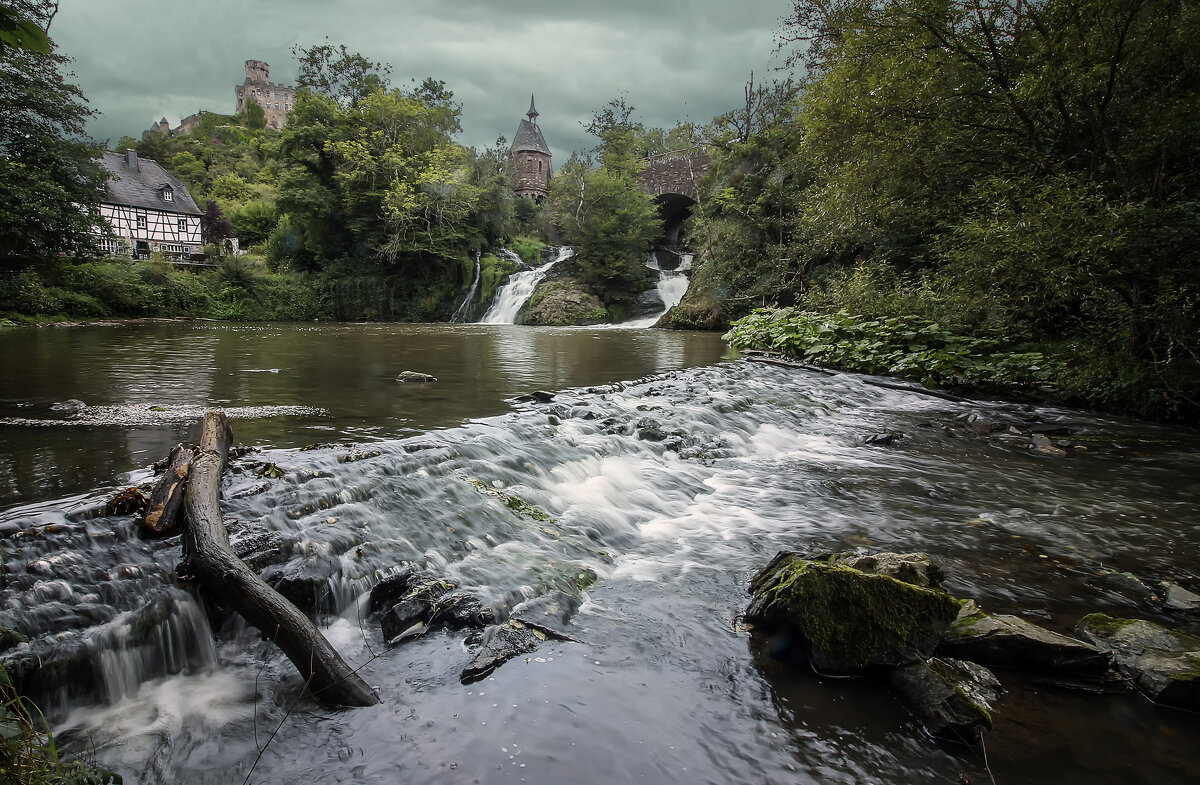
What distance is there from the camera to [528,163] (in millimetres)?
67250

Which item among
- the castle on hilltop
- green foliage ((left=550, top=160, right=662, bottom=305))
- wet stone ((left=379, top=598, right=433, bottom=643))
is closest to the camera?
wet stone ((left=379, top=598, right=433, bottom=643))

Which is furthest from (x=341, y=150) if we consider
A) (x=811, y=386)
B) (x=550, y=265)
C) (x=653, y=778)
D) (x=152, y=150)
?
(x=152, y=150)

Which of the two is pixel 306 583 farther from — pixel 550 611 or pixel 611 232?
pixel 611 232

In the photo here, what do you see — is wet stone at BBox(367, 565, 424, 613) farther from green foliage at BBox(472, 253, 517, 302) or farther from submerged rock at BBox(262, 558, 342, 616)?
green foliage at BBox(472, 253, 517, 302)

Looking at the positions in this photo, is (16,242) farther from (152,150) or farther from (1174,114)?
(152,150)

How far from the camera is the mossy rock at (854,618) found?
293cm

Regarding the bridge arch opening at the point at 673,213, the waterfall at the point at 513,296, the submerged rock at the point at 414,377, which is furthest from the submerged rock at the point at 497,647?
the bridge arch opening at the point at 673,213

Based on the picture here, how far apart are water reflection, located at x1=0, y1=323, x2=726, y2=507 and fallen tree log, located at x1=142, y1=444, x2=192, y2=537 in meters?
0.82

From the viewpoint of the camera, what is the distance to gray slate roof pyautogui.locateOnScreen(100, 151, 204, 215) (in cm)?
4447

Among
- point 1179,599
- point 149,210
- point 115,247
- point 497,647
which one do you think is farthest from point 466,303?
point 1179,599

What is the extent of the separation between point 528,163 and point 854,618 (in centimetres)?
7037

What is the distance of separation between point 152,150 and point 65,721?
8878 centimetres

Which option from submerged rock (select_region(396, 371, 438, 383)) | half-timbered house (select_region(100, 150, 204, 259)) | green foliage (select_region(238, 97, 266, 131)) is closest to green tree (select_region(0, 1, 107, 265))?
submerged rock (select_region(396, 371, 438, 383))

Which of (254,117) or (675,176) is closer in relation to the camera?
(675,176)
